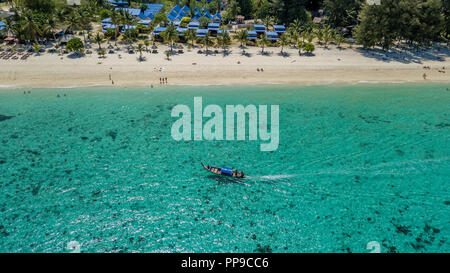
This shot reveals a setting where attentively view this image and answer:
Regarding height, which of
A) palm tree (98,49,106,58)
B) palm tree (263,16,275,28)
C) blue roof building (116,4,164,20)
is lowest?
palm tree (98,49,106,58)

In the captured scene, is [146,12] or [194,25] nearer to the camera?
[194,25]

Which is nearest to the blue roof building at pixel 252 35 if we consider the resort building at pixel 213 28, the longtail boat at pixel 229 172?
the resort building at pixel 213 28

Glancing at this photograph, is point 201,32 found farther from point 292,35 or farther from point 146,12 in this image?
Result: point 146,12

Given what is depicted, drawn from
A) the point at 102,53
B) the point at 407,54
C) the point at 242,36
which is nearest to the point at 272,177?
the point at 242,36

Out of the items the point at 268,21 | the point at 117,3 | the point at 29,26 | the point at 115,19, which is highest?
the point at 117,3

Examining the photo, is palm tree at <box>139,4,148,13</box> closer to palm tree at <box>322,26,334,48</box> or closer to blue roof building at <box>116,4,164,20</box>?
blue roof building at <box>116,4,164,20</box>

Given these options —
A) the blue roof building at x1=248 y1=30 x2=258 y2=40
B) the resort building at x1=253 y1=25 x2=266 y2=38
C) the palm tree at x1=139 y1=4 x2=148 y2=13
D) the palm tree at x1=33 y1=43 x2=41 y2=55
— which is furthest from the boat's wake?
the palm tree at x1=139 y1=4 x2=148 y2=13
